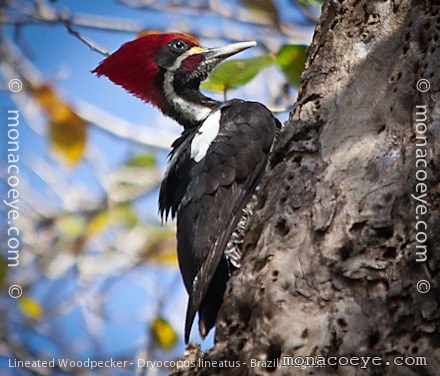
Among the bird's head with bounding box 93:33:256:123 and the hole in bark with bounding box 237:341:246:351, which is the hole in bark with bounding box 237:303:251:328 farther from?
the bird's head with bounding box 93:33:256:123

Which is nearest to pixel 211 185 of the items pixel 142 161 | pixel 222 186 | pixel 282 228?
pixel 222 186

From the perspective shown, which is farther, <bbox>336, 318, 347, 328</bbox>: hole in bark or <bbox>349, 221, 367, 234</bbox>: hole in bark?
<bbox>349, 221, 367, 234</bbox>: hole in bark

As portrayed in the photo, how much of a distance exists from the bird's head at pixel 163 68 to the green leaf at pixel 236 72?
400 millimetres

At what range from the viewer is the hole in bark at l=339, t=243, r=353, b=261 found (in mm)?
2248

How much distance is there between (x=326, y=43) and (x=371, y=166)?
62 cm

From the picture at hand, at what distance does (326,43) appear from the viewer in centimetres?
278

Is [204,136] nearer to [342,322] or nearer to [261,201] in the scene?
[261,201]

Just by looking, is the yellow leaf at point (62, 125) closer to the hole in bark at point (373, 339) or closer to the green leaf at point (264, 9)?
the green leaf at point (264, 9)

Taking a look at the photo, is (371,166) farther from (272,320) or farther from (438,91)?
(272,320)

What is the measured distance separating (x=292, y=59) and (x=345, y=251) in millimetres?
1438

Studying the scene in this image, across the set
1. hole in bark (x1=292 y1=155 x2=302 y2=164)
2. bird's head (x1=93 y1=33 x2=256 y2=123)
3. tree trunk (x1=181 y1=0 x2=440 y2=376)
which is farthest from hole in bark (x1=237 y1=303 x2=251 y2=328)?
bird's head (x1=93 y1=33 x2=256 y2=123)

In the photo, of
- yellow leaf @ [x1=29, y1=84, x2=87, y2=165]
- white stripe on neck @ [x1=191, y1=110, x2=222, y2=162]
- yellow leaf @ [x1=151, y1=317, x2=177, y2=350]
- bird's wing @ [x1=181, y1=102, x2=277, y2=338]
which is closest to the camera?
bird's wing @ [x1=181, y1=102, x2=277, y2=338]

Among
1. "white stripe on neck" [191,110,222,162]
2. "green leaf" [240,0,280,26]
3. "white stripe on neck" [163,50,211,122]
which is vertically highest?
"green leaf" [240,0,280,26]

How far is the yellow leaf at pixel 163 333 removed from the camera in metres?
4.75
